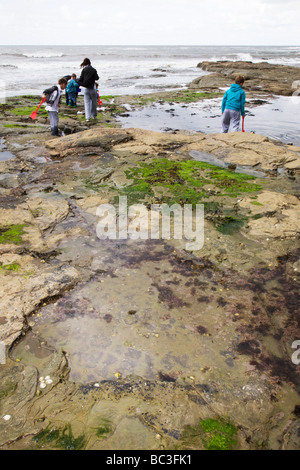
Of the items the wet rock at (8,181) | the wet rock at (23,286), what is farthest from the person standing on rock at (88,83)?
the wet rock at (23,286)

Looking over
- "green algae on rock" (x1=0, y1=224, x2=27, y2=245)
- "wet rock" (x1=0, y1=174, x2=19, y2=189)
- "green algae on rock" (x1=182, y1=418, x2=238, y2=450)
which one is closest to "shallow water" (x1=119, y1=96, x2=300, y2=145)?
"wet rock" (x1=0, y1=174, x2=19, y2=189)

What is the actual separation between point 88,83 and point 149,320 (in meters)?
10.6

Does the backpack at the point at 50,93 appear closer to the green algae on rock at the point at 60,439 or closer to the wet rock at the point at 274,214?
the wet rock at the point at 274,214

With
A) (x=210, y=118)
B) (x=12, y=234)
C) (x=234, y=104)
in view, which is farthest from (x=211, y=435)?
(x=210, y=118)

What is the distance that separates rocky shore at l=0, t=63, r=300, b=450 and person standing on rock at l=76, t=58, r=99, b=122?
626cm

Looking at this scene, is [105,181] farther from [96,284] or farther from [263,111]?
[263,111]

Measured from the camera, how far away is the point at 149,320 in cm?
351

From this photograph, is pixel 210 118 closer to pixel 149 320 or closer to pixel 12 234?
pixel 12 234

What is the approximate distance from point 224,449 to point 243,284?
2.01 m

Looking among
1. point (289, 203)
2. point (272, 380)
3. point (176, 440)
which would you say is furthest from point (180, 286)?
point (289, 203)

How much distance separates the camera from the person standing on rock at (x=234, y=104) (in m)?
9.23

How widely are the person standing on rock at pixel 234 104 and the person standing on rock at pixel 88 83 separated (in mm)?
4990

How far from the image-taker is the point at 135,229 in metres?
5.18

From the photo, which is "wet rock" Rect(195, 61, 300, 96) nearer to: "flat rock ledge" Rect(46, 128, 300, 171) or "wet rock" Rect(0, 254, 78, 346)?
"flat rock ledge" Rect(46, 128, 300, 171)
